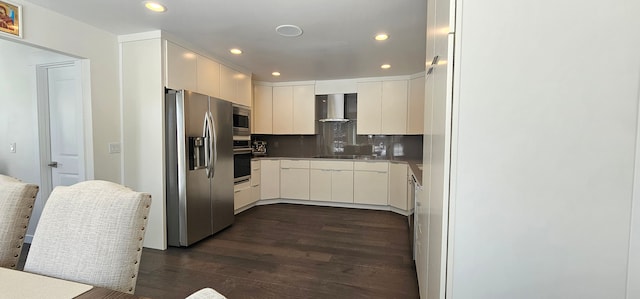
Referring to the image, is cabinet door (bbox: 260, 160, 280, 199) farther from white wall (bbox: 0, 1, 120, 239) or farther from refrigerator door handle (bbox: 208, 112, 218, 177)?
white wall (bbox: 0, 1, 120, 239)

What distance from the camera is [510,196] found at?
977 mm

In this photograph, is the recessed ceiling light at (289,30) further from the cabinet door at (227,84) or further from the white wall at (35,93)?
the white wall at (35,93)

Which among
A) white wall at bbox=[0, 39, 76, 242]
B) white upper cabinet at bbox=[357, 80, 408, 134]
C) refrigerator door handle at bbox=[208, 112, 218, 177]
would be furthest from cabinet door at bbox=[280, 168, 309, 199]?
white wall at bbox=[0, 39, 76, 242]

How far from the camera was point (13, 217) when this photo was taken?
1116mm

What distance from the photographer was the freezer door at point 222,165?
3.23 meters

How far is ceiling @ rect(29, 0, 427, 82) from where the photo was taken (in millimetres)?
2154

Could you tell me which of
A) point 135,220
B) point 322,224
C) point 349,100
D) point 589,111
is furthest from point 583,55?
point 349,100

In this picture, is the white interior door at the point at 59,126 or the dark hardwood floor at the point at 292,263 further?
the white interior door at the point at 59,126

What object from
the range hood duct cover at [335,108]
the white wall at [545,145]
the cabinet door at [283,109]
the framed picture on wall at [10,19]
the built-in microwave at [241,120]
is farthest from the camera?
the cabinet door at [283,109]

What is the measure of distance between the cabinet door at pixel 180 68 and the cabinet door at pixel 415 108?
3.08m

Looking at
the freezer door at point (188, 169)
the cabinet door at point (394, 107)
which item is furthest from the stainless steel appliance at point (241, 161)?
the cabinet door at point (394, 107)

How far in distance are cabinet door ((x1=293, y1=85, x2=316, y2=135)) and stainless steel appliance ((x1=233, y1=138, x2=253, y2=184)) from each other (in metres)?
1.11

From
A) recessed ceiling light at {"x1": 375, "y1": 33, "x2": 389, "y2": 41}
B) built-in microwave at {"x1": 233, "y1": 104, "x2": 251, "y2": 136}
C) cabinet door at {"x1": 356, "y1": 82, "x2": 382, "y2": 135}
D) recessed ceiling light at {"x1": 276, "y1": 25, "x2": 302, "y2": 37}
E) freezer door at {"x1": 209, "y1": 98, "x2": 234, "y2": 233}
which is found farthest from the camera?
cabinet door at {"x1": 356, "y1": 82, "x2": 382, "y2": 135}

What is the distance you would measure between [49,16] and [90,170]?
4.36 feet
